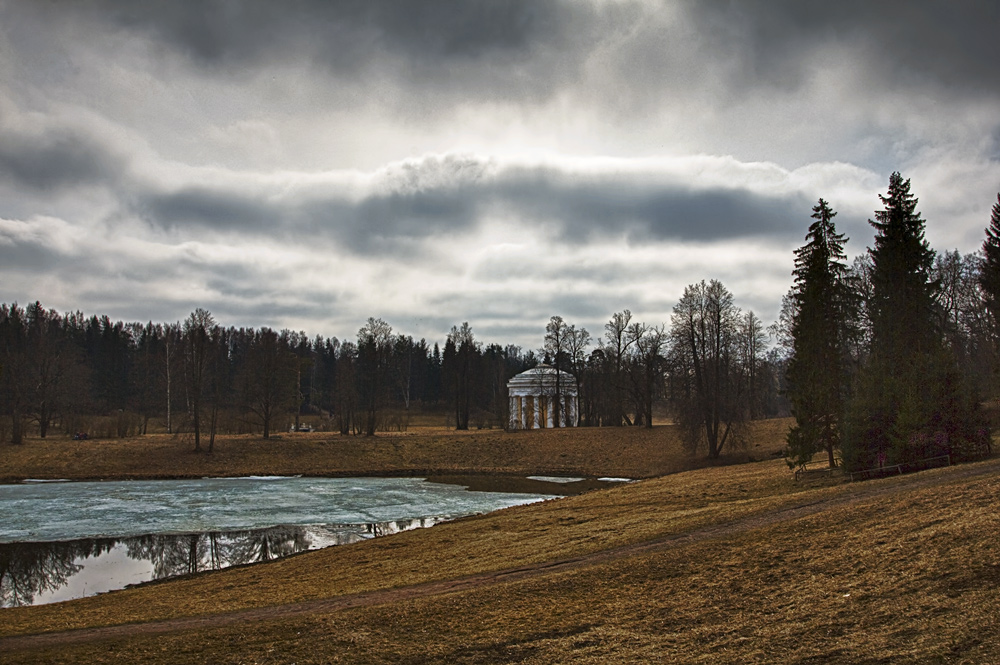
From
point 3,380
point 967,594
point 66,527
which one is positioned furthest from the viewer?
point 3,380

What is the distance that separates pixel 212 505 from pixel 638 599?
2923cm

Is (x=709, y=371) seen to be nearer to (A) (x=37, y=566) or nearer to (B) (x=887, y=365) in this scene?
(B) (x=887, y=365)

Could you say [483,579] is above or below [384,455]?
above

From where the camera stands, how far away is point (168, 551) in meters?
25.2

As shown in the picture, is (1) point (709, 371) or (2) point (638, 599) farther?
(1) point (709, 371)

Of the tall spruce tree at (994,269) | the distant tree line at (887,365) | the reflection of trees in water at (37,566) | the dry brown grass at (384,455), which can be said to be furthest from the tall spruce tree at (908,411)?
the reflection of trees in water at (37,566)

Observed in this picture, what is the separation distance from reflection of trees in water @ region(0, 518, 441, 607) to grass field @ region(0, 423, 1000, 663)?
286 centimetres

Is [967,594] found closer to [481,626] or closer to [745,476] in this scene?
[481,626]

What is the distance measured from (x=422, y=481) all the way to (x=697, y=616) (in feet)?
127

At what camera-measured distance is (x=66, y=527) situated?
2961 cm

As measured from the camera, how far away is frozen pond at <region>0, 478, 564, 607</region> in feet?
73.6

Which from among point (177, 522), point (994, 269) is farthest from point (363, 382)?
point (994, 269)

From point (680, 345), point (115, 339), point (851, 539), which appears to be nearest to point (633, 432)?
point (680, 345)

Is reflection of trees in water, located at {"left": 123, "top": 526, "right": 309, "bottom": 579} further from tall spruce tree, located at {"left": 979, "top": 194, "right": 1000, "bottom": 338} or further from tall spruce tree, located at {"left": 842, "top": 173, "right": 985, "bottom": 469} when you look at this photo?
tall spruce tree, located at {"left": 979, "top": 194, "right": 1000, "bottom": 338}
